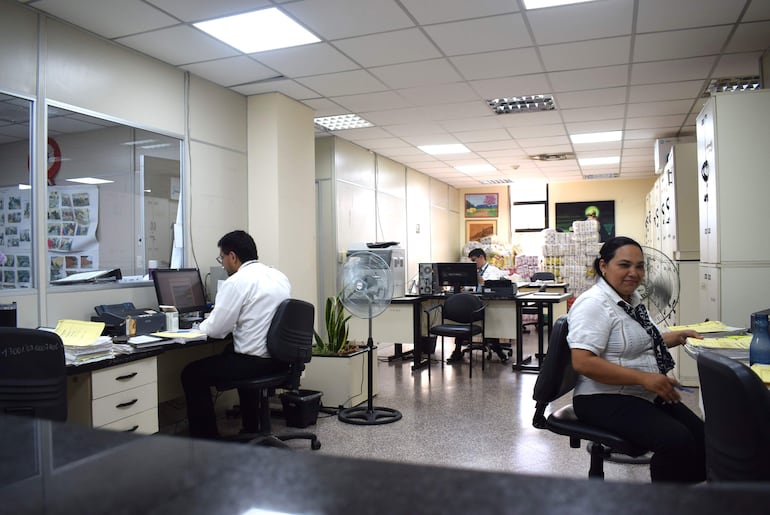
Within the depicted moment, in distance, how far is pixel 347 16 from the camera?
3525 mm

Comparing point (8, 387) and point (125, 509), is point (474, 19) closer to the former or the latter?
point (8, 387)

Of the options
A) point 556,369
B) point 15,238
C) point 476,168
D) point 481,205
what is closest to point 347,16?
point 15,238

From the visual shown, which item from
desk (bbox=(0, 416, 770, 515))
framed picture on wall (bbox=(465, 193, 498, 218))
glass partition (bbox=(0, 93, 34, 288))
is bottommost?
desk (bbox=(0, 416, 770, 515))

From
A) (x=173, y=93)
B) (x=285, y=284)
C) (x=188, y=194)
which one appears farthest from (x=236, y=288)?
(x=173, y=93)

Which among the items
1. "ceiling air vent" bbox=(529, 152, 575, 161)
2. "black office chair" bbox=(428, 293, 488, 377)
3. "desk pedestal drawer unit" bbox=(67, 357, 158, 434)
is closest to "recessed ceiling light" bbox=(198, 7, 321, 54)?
"desk pedestal drawer unit" bbox=(67, 357, 158, 434)

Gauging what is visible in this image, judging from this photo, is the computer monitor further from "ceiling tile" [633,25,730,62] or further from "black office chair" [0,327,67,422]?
"black office chair" [0,327,67,422]

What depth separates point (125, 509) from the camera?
2.05 feet

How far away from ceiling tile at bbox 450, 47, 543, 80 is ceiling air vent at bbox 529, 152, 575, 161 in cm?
375

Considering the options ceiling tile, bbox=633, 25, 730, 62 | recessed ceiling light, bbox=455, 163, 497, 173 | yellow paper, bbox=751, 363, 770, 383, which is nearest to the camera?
yellow paper, bbox=751, 363, 770, 383

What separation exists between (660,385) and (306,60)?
3386 mm

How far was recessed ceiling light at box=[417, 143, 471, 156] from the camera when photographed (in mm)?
7531

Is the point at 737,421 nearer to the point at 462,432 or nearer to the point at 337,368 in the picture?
the point at 462,432

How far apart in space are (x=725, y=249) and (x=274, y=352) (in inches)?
119

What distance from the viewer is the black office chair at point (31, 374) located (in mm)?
2145
